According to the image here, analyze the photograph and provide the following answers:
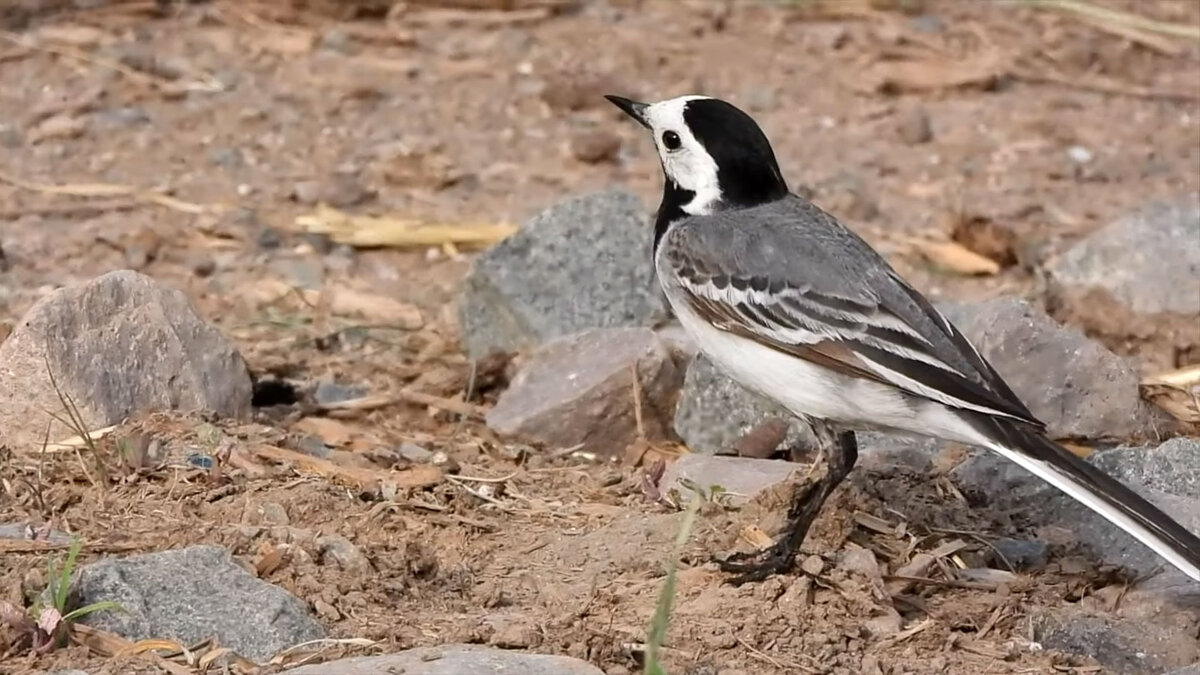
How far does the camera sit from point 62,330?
19.0ft

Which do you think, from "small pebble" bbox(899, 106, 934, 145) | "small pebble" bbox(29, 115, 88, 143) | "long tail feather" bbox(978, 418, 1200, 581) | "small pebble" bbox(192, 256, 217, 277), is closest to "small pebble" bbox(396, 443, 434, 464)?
"long tail feather" bbox(978, 418, 1200, 581)

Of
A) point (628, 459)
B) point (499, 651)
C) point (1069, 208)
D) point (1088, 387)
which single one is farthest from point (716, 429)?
point (1069, 208)

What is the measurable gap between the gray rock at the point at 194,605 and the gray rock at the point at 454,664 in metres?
0.21

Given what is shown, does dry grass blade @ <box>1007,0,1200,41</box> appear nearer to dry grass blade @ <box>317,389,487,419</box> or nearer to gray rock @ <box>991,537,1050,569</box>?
dry grass blade @ <box>317,389,487,419</box>

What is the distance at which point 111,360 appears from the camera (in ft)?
19.3

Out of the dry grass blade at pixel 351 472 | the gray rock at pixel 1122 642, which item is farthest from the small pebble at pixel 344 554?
the gray rock at pixel 1122 642

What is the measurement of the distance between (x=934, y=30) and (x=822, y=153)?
1.78m

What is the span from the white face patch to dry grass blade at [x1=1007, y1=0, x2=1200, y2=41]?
16.7ft

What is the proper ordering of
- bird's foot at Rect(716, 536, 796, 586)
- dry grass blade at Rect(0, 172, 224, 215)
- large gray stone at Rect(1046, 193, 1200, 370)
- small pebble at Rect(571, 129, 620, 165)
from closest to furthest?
bird's foot at Rect(716, 536, 796, 586), large gray stone at Rect(1046, 193, 1200, 370), dry grass blade at Rect(0, 172, 224, 215), small pebble at Rect(571, 129, 620, 165)

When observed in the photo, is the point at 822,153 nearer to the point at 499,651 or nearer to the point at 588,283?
the point at 588,283

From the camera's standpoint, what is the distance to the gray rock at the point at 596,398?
6.25m

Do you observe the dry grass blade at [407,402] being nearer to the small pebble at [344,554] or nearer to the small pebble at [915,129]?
the small pebble at [344,554]

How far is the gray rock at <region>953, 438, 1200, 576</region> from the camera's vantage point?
5.40 metres

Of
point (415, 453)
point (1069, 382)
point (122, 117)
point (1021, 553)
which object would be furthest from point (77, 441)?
point (122, 117)
